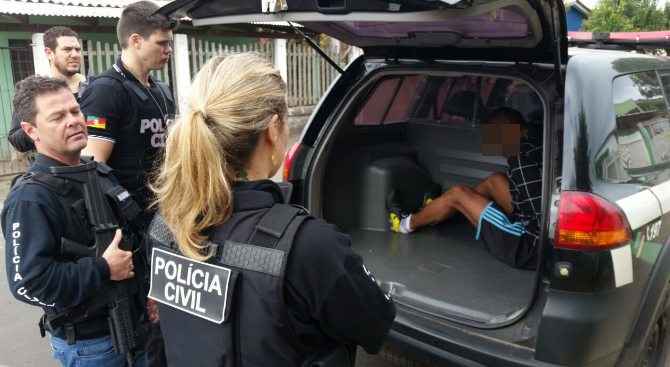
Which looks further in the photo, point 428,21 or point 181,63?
point 181,63

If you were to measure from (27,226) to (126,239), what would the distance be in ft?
1.27

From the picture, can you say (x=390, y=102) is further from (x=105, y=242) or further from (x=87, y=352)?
(x=87, y=352)

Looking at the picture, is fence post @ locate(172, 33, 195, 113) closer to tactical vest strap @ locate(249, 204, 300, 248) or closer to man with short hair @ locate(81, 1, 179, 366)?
man with short hair @ locate(81, 1, 179, 366)

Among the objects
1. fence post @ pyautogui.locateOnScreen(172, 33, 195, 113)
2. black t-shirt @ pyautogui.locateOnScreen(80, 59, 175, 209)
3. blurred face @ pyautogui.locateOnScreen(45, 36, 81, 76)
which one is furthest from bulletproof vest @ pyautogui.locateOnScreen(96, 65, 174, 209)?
fence post @ pyautogui.locateOnScreen(172, 33, 195, 113)

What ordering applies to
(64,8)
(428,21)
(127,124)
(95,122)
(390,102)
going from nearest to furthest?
(428,21) → (95,122) → (127,124) → (390,102) → (64,8)

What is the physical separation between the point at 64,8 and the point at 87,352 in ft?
24.3

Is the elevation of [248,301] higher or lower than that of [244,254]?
lower

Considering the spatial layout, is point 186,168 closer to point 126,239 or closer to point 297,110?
point 126,239

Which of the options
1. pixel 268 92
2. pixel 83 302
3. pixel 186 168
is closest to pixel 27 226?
pixel 83 302

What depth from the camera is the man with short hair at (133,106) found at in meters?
2.66

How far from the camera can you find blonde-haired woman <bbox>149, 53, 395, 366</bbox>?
1237mm

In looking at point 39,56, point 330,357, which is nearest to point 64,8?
point 39,56

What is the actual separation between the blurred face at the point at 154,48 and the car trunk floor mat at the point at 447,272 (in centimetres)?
171

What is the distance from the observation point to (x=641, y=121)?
98.6 inches
